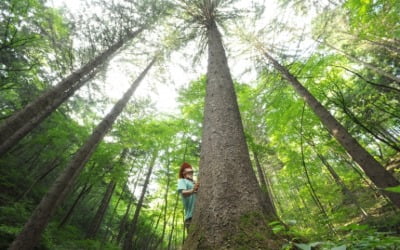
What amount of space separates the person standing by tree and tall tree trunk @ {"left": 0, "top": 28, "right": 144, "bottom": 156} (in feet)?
19.7

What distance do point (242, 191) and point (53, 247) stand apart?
848 cm

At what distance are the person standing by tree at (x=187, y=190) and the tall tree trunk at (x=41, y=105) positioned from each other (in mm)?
6014

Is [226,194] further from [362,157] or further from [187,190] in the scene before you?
[362,157]

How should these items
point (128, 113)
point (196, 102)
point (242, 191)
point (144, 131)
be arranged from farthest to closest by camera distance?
point (128, 113) → point (144, 131) → point (196, 102) → point (242, 191)

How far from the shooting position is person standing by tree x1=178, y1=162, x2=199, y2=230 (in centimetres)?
314

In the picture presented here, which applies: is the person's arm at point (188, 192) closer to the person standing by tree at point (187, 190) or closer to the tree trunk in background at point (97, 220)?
the person standing by tree at point (187, 190)

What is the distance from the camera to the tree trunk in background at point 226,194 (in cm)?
188

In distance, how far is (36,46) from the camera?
11.3 meters

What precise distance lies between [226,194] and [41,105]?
27.4ft

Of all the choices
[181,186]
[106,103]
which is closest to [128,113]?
[106,103]

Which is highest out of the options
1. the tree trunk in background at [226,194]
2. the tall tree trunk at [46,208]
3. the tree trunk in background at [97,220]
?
the tree trunk in background at [97,220]

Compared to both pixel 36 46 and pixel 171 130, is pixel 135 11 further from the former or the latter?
pixel 171 130

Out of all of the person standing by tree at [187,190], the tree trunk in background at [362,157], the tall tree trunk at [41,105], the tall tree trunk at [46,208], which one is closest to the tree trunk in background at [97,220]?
the tall tree trunk at [41,105]

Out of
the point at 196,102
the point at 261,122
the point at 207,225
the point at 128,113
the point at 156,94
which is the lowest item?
the point at 207,225
